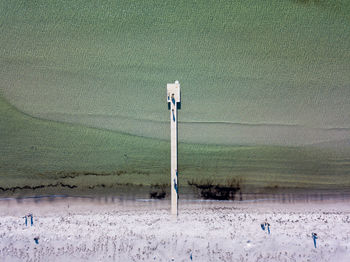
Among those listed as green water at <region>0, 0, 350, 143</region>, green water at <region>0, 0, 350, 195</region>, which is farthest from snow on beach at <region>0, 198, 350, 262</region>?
green water at <region>0, 0, 350, 143</region>

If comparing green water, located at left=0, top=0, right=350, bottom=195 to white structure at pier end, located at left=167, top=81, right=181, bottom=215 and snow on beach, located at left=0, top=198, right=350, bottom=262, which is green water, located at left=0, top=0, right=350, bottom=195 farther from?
snow on beach, located at left=0, top=198, right=350, bottom=262

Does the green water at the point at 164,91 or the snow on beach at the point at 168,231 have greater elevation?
the green water at the point at 164,91

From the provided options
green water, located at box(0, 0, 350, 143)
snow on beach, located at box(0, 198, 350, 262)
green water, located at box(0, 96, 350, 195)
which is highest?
green water, located at box(0, 0, 350, 143)

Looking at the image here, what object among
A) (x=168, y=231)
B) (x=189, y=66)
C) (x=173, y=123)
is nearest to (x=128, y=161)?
(x=173, y=123)

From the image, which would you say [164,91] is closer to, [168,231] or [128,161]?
[128,161]

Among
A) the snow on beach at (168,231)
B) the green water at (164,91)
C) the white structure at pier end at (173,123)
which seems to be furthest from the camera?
the green water at (164,91)

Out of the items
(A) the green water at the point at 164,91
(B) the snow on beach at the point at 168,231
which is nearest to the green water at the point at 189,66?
(A) the green water at the point at 164,91

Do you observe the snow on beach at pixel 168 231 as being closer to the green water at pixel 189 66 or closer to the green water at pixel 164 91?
the green water at pixel 164 91

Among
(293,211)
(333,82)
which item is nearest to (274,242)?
(293,211)

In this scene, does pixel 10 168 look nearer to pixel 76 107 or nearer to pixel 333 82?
pixel 76 107
